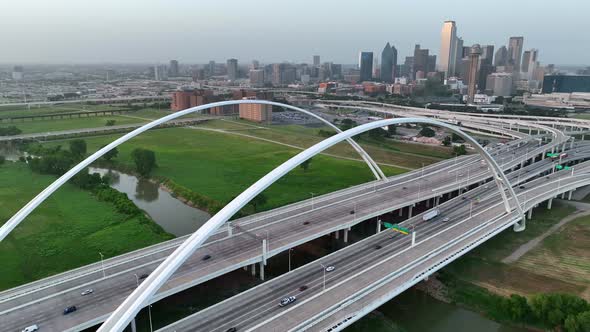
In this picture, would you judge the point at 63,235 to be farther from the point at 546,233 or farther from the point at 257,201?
the point at 546,233

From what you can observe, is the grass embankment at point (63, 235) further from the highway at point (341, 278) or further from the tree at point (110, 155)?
the highway at point (341, 278)

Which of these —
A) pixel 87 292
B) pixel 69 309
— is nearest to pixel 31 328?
pixel 69 309

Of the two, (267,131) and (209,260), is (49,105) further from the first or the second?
(209,260)

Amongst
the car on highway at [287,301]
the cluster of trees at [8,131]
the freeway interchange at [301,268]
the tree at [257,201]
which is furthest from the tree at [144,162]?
the cluster of trees at [8,131]

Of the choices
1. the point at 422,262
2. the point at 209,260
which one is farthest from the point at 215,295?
the point at 422,262

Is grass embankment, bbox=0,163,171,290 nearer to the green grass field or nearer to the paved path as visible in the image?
the paved path

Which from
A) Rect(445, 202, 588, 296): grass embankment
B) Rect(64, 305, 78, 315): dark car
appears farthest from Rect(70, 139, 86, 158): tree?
Rect(445, 202, 588, 296): grass embankment
